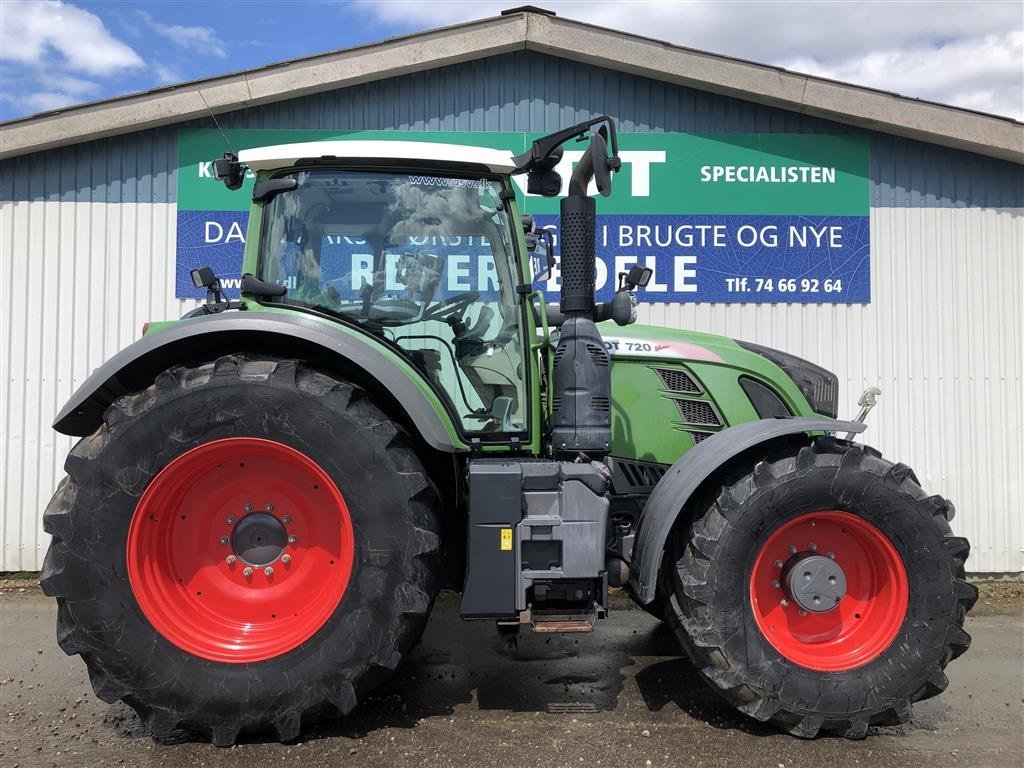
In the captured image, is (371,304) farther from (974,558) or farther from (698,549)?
(974,558)

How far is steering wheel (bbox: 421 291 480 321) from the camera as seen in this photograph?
11.8 feet

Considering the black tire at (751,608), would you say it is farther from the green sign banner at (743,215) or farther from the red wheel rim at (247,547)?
the green sign banner at (743,215)

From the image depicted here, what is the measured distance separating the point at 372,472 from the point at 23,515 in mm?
4602

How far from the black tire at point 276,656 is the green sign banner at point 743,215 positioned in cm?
377

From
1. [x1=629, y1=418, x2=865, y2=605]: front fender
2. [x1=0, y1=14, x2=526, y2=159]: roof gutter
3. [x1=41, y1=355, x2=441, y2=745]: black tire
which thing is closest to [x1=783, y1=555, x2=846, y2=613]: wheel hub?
[x1=629, y1=418, x2=865, y2=605]: front fender

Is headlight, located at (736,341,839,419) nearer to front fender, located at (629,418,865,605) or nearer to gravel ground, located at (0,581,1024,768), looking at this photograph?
front fender, located at (629,418,865,605)

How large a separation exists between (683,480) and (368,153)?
6.63 feet

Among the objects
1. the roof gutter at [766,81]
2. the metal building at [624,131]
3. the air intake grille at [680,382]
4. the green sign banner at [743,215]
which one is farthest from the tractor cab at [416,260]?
the roof gutter at [766,81]

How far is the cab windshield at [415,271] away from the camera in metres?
3.54

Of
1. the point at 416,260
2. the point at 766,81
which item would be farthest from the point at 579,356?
the point at 766,81

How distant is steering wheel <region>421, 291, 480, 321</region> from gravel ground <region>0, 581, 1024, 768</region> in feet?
6.02

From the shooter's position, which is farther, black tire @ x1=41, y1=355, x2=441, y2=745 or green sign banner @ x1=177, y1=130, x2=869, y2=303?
green sign banner @ x1=177, y1=130, x2=869, y2=303

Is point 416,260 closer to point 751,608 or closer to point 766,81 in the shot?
point 751,608

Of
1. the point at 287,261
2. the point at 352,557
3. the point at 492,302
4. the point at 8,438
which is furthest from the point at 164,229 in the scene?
Answer: the point at 352,557
